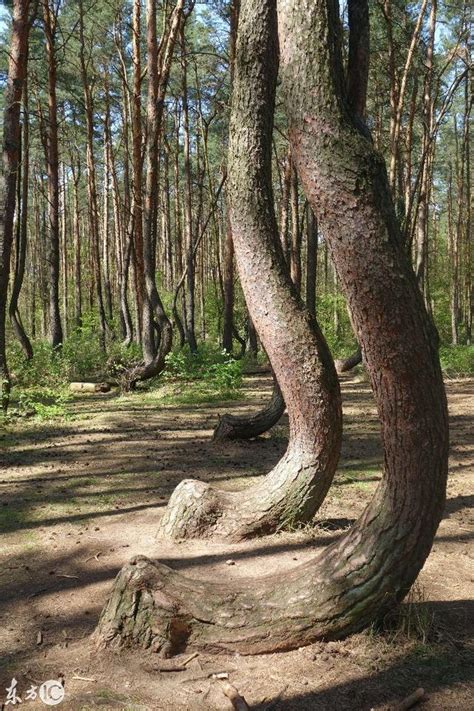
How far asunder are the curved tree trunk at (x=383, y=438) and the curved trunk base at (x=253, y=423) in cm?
466

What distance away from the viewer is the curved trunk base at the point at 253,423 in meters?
8.03

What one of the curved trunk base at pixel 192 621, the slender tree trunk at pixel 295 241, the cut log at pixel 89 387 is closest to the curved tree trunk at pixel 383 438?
the curved trunk base at pixel 192 621

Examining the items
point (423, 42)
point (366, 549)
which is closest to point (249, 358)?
point (423, 42)

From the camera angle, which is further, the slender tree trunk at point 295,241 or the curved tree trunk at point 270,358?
the slender tree trunk at point 295,241

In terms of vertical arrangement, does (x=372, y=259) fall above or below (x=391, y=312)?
above

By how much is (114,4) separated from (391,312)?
23932 millimetres

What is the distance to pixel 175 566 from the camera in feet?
14.9

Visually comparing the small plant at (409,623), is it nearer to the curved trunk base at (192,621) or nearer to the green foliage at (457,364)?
the curved trunk base at (192,621)

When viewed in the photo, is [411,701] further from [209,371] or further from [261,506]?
[209,371]

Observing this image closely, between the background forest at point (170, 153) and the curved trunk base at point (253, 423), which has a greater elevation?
the background forest at point (170, 153)

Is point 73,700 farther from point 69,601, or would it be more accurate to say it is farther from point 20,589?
point 20,589

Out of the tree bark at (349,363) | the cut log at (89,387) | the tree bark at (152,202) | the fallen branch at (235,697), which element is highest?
the tree bark at (152,202)

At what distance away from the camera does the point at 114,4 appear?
74.3 feet

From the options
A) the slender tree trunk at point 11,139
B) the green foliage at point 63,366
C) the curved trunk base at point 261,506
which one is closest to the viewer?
the curved trunk base at point 261,506
